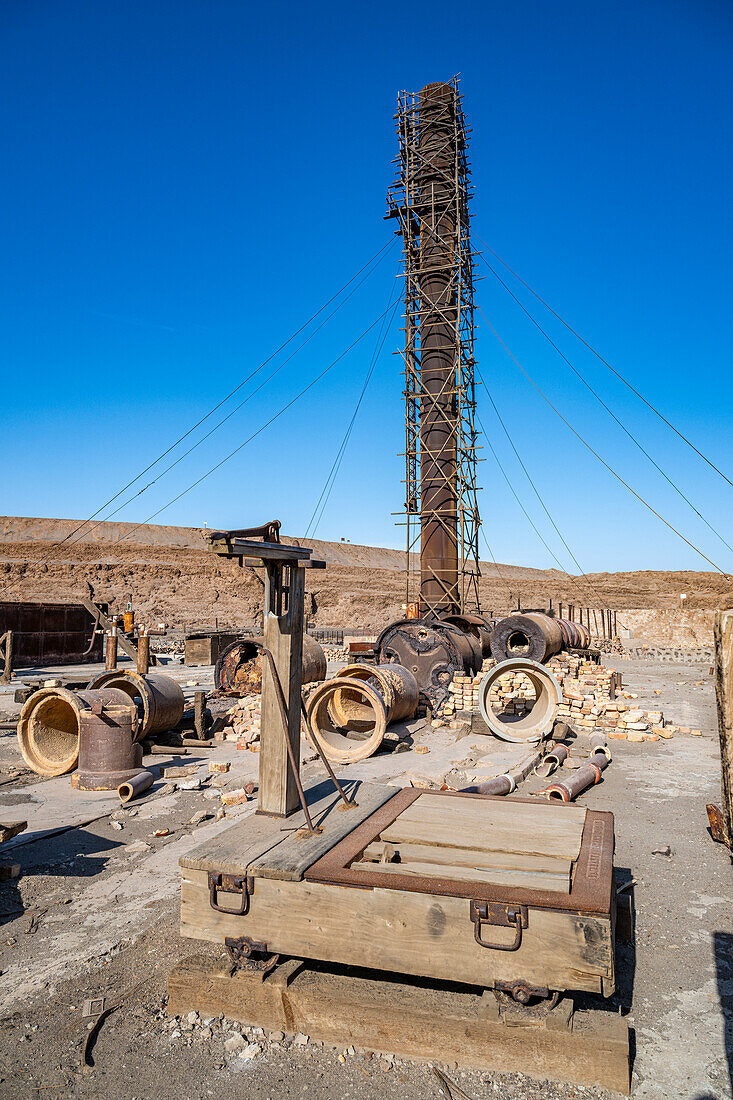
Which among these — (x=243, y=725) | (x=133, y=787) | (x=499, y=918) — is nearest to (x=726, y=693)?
(x=499, y=918)

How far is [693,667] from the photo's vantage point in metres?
23.8

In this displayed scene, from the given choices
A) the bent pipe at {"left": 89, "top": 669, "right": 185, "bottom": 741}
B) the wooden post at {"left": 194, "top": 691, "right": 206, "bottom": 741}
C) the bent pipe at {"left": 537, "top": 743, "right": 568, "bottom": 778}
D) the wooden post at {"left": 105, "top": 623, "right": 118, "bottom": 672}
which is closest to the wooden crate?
the bent pipe at {"left": 537, "top": 743, "right": 568, "bottom": 778}

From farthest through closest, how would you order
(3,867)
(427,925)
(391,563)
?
(391,563) < (3,867) < (427,925)

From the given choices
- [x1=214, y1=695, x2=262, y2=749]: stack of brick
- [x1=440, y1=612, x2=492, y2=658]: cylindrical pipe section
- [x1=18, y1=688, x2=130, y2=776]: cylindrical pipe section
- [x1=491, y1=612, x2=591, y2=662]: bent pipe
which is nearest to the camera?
[x1=18, y1=688, x2=130, y2=776]: cylindrical pipe section

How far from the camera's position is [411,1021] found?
129 inches

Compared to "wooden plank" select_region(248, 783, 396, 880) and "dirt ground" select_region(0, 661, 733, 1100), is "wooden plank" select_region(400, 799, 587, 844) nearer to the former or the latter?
"wooden plank" select_region(248, 783, 396, 880)

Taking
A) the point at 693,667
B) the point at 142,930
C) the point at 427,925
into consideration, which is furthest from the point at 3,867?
the point at 693,667

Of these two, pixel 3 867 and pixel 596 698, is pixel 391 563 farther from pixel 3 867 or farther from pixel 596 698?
pixel 3 867

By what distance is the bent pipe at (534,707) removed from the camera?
429 inches

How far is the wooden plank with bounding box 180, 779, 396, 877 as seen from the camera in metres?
3.46

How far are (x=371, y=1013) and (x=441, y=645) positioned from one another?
1104cm

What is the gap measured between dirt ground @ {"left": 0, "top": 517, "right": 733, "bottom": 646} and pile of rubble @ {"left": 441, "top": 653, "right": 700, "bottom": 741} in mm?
22406

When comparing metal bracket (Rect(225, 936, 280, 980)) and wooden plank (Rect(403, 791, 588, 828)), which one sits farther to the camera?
wooden plank (Rect(403, 791, 588, 828))

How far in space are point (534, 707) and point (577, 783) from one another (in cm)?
434
